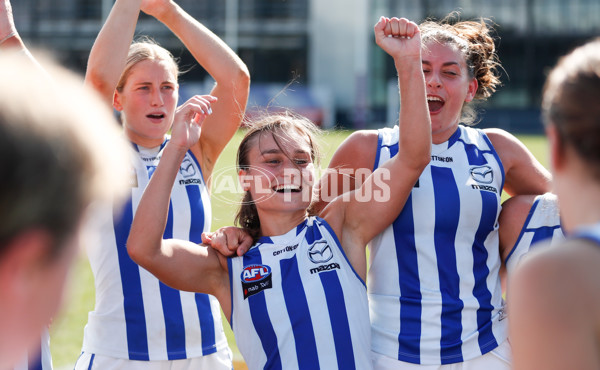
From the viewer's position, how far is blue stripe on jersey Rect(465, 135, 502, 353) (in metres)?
2.75

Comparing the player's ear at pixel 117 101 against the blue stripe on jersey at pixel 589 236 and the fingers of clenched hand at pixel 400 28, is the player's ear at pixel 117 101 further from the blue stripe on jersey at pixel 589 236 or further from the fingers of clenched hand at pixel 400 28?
the blue stripe on jersey at pixel 589 236

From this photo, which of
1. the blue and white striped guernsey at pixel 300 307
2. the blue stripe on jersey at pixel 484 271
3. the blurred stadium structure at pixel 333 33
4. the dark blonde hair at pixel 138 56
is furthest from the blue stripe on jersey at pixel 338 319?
the blurred stadium structure at pixel 333 33

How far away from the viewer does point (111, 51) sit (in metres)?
2.85

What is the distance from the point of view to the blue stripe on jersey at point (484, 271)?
275 centimetres

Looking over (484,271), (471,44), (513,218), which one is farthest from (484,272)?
(471,44)

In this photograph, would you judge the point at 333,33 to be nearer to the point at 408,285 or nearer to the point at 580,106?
the point at 408,285

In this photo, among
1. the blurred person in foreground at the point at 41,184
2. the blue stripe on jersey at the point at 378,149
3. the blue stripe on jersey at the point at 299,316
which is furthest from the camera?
the blue stripe on jersey at the point at 378,149

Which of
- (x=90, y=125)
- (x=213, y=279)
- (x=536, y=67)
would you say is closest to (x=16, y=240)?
(x=90, y=125)

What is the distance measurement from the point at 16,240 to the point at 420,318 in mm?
2042

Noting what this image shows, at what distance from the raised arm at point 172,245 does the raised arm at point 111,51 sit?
39 cm

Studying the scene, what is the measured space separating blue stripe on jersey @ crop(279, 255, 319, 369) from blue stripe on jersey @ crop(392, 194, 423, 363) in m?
0.43

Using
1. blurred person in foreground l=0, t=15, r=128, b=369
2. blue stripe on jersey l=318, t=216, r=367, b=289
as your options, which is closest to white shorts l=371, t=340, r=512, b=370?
blue stripe on jersey l=318, t=216, r=367, b=289

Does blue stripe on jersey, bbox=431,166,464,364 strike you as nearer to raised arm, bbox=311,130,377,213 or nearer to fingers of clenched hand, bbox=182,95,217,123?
raised arm, bbox=311,130,377,213

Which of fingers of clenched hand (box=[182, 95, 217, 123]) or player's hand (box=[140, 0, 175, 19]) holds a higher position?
player's hand (box=[140, 0, 175, 19])
